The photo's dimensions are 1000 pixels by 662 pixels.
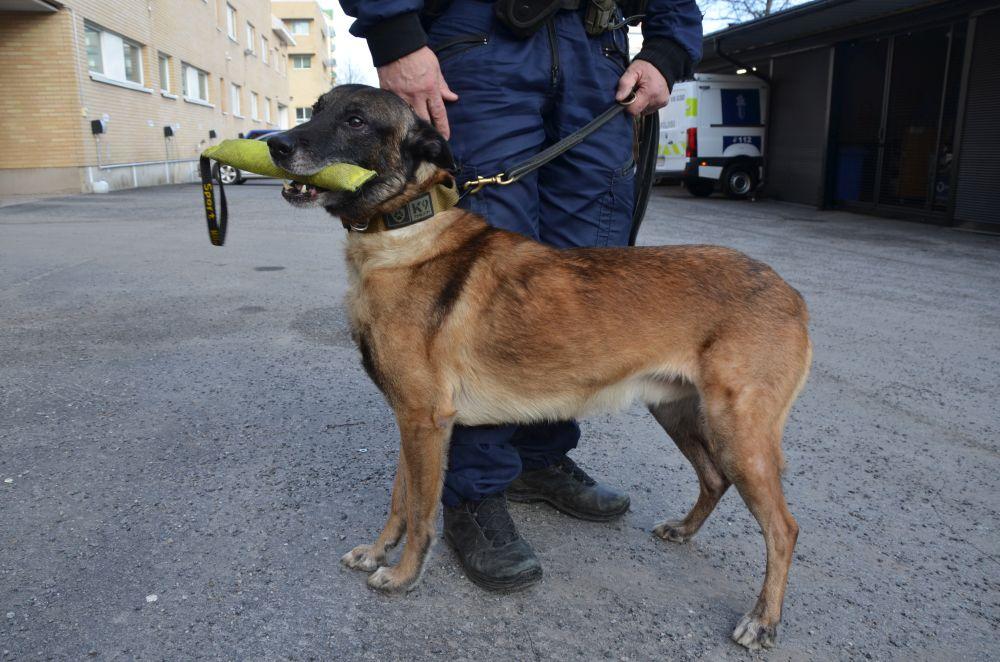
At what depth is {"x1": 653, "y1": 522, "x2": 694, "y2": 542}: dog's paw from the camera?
2.66 m

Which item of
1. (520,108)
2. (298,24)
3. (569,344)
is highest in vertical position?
(298,24)

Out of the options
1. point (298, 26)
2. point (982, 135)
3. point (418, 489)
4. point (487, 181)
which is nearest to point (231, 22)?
point (982, 135)

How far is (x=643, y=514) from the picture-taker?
2875mm

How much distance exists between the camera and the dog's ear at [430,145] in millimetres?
2275

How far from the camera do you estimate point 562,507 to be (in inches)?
112

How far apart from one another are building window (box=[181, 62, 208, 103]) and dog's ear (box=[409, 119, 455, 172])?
27582 millimetres

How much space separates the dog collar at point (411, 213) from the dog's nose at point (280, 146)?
0.29 m

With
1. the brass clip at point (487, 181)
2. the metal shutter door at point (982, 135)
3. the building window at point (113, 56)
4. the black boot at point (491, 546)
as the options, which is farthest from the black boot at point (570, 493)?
the building window at point (113, 56)

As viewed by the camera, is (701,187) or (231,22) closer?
(701,187)

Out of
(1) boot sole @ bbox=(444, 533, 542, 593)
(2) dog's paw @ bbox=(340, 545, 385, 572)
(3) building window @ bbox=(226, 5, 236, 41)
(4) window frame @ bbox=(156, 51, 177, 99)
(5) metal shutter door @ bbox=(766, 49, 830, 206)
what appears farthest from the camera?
(3) building window @ bbox=(226, 5, 236, 41)

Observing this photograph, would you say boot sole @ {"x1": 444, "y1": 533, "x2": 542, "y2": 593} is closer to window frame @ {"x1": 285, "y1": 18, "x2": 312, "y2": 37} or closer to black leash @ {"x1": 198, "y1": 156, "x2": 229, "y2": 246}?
black leash @ {"x1": 198, "y1": 156, "x2": 229, "y2": 246}

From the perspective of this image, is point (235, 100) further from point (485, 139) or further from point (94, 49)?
point (485, 139)

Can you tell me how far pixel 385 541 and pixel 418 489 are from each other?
31 cm

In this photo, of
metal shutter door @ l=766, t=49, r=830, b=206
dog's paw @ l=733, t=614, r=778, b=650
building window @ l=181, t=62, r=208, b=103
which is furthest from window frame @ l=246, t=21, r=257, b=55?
dog's paw @ l=733, t=614, r=778, b=650
